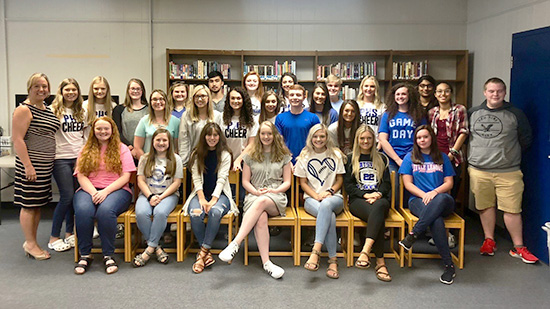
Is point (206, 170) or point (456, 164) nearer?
point (206, 170)

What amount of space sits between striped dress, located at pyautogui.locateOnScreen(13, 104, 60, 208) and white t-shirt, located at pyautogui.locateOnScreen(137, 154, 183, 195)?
29.3 inches

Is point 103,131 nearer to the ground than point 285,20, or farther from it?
nearer to the ground

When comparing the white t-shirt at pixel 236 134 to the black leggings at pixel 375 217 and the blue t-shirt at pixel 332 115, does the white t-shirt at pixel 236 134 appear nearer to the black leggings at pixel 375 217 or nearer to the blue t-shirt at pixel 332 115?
the blue t-shirt at pixel 332 115

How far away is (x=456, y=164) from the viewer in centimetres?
400

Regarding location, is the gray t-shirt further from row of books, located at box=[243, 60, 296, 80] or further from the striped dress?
row of books, located at box=[243, 60, 296, 80]

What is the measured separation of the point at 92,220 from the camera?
11.2 feet

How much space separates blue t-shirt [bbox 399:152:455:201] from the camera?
3.56 metres

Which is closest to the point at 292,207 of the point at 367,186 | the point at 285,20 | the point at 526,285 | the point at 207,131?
the point at 367,186

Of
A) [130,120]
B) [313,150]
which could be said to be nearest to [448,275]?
[313,150]

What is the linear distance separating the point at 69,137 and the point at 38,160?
13.5 inches

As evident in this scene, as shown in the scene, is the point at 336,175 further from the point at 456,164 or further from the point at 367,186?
the point at 456,164

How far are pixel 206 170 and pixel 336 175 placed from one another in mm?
1063

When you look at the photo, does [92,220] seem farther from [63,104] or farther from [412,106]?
[412,106]

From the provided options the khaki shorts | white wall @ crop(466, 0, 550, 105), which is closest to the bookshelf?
white wall @ crop(466, 0, 550, 105)
